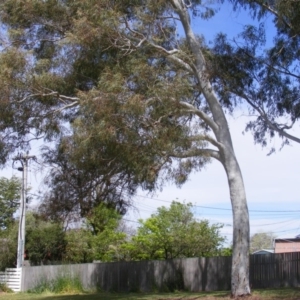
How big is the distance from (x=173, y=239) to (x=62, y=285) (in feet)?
24.0

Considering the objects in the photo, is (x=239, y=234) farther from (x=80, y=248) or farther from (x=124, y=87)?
(x=80, y=248)

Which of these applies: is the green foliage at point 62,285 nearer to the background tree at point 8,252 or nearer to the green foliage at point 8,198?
the background tree at point 8,252

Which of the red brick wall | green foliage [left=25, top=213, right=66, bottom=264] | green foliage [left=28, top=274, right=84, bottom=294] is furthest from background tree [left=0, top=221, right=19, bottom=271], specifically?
the red brick wall

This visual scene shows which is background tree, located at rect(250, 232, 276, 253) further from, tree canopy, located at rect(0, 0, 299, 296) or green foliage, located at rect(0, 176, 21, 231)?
tree canopy, located at rect(0, 0, 299, 296)

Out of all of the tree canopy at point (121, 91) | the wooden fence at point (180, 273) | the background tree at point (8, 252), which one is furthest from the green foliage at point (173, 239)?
the tree canopy at point (121, 91)

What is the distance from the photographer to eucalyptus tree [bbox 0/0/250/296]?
63.7 ft

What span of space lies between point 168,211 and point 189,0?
67.9ft

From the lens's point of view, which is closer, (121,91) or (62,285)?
(121,91)

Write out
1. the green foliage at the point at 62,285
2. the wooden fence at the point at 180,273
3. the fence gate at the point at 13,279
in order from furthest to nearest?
the fence gate at the point at 13,279
the green foliage at the point at 62,285
the wooden fence at the point at 180,273

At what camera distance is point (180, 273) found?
3147 centimetres

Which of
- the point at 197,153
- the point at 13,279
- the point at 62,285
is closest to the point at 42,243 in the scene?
the point at 13,279

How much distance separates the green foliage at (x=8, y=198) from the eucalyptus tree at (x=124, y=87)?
3597cm

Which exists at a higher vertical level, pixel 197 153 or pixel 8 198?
pixel 8 198

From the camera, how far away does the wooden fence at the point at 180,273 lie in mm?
28281
